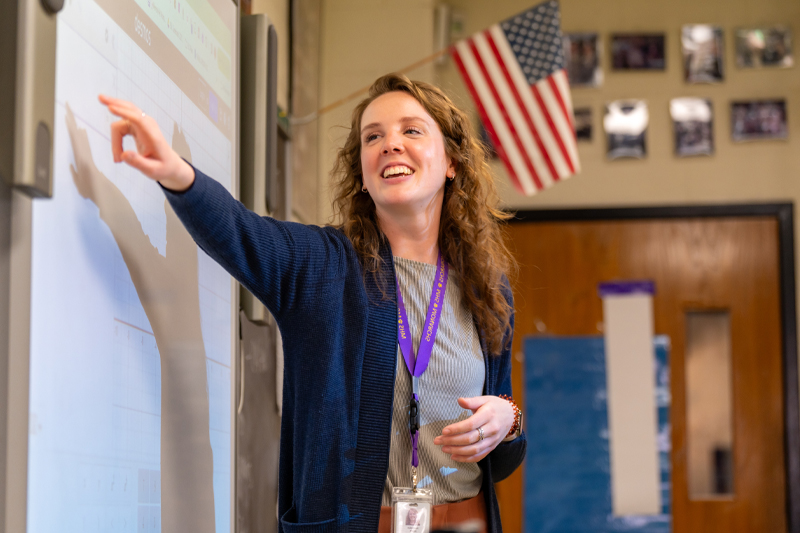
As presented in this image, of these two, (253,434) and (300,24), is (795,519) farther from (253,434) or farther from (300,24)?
(300,24)

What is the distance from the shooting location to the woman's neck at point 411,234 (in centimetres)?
118

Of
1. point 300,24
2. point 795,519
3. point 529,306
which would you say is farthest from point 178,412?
point 795,519

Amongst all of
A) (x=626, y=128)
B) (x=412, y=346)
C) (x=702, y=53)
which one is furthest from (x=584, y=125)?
(x=412, y=346)

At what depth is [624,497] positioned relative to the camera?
10.8 ft

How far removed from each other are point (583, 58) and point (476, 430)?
116 inches

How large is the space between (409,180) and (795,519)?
2.90 meters

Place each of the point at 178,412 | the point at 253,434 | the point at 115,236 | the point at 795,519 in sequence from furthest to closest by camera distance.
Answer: the point at 795,519
the point at 253,434
the point at 178,412
the point at 115,236

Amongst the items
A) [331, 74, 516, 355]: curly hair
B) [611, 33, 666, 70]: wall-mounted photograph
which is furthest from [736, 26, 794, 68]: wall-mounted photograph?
[331, 74, 516, 355]: curly hair

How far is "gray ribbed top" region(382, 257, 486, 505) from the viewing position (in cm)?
106

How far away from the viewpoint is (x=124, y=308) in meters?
0.93

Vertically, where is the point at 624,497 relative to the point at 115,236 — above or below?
below

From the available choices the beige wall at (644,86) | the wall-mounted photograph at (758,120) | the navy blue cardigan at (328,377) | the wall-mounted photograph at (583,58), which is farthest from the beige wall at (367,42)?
the navy blue cardigan at (328,377)

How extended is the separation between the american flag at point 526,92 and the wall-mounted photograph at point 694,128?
80 cm

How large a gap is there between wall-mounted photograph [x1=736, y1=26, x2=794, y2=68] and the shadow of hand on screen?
310cm
